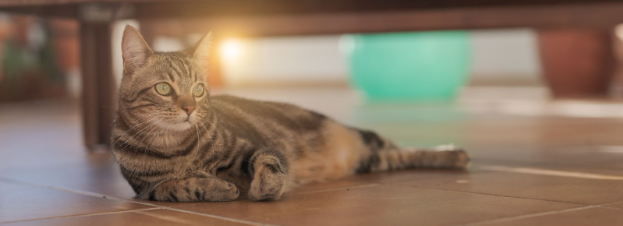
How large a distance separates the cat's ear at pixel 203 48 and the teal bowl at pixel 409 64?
4.52m

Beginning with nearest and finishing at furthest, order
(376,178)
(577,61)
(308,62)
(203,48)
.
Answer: (203,48), (376,178), (577,61), (308,62)

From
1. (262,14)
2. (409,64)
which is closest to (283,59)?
(409,64)

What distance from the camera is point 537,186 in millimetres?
2094

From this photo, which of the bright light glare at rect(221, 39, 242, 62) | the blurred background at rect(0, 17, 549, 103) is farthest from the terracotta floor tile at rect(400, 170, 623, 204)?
the bright light glare at rect(221, 39, 242, 62)

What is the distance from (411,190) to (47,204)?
96cm

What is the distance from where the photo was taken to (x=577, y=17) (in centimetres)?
458

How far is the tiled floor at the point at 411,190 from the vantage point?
5.57 ft

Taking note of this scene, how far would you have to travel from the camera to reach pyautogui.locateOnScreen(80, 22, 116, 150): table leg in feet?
10.9

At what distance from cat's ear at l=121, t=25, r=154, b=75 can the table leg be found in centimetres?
131

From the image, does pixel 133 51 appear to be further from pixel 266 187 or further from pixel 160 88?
pixel 266 187

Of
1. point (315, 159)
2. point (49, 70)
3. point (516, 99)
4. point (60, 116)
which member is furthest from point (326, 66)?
point (315, 159)

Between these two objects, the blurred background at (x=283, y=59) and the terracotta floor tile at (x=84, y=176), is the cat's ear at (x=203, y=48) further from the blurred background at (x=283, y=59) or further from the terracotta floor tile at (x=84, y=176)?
the blurred background at (x=283, y=59)

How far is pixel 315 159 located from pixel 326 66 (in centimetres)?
977

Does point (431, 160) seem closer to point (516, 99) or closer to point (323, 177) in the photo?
point (323, 177)
